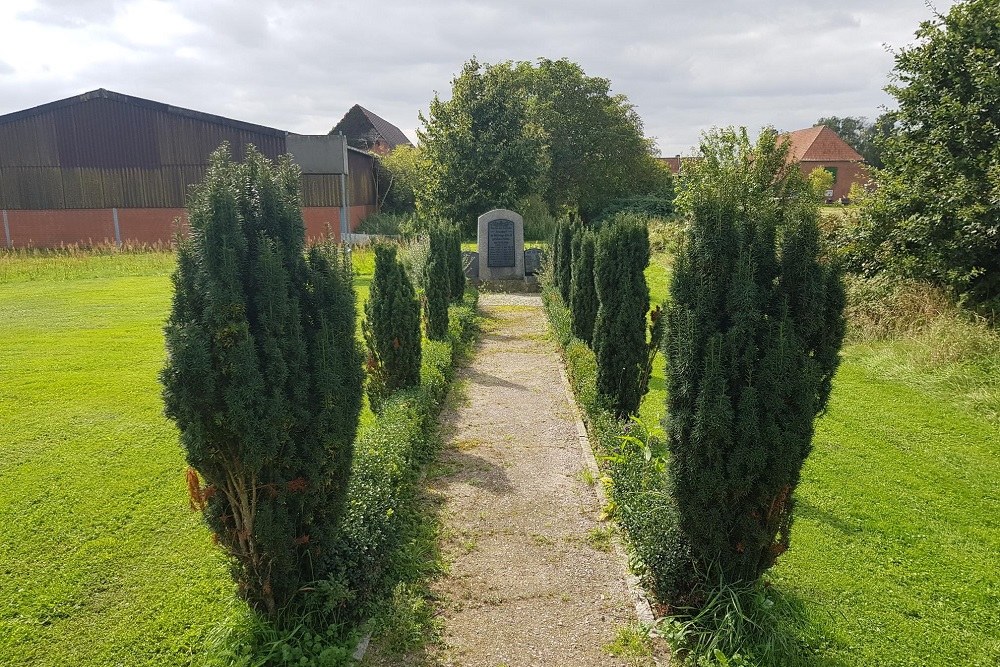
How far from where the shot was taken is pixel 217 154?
357 cm

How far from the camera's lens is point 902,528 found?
5.03 metres

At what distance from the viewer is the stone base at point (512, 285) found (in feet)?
62.2

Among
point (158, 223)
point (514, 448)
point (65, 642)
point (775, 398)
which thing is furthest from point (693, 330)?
point (158, 223)

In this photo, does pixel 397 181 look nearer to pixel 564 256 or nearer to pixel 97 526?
pixel 564 256

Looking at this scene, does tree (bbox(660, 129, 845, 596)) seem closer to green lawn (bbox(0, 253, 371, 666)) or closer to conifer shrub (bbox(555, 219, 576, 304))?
green lawn (bbox(0, 253, 371, 666))

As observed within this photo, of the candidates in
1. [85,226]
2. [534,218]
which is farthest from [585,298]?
[85,226]

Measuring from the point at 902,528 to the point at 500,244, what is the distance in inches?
604

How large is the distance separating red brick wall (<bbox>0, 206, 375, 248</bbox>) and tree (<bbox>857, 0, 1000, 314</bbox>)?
20586mm

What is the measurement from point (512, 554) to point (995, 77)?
35.4ft

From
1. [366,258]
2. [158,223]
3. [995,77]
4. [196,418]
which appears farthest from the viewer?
[158,223]

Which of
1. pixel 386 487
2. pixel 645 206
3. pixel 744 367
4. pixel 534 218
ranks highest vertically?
pixel 645 206

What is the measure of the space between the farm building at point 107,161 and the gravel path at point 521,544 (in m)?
19.9

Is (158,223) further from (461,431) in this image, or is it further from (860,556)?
(860,556)

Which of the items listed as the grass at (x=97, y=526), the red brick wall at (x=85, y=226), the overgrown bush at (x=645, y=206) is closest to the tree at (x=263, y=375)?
the grass at (x=97, y=526)
